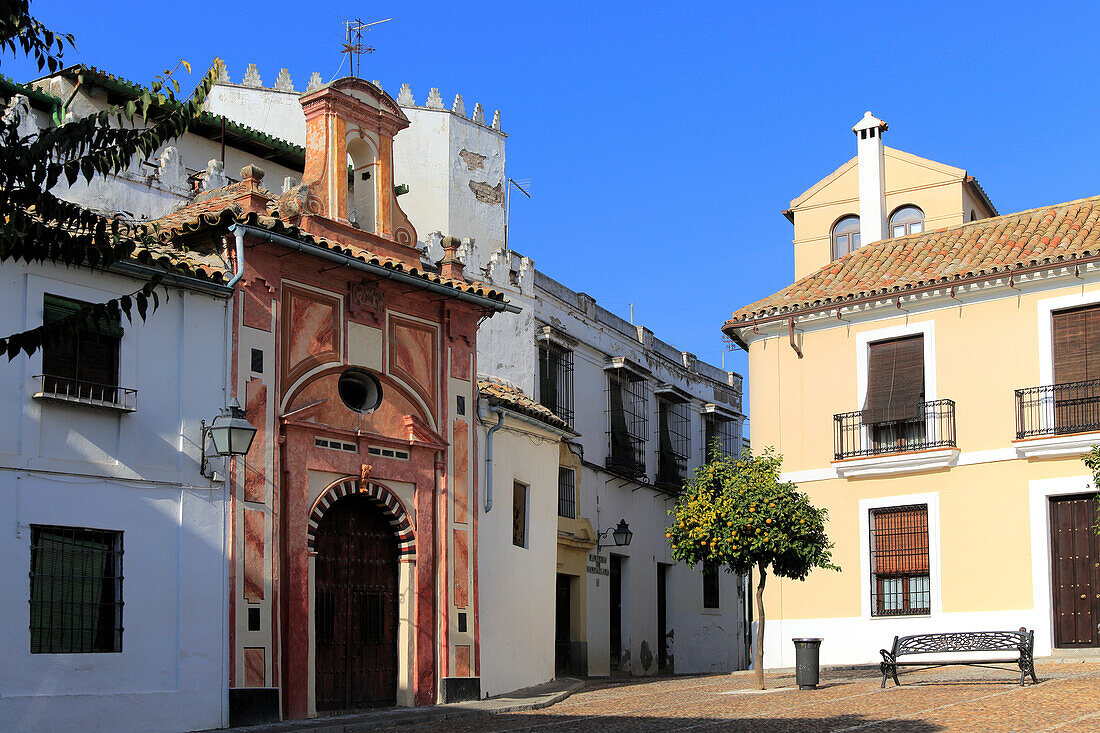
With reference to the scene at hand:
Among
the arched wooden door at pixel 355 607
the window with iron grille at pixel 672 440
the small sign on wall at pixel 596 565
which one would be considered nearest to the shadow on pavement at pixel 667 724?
the arched wooden door at pixel 355 607

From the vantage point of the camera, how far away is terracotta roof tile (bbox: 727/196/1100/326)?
20.1 m

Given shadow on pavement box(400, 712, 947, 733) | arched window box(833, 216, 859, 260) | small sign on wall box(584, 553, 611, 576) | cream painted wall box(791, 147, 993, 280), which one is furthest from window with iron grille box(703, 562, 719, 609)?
shadow on pavement box(400, 712, 947, 733)

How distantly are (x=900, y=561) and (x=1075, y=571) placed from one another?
2.68 m

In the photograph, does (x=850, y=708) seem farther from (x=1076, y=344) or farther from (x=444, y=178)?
(x=444, y=178)

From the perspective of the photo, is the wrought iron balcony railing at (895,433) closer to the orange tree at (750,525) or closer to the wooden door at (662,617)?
the orange tree at (750,525)

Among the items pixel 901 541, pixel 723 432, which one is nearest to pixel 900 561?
pixel 901 541

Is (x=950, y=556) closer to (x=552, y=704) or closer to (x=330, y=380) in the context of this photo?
(x=552, y=704)

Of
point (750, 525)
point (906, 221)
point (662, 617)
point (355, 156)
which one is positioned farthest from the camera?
point (662, 617)

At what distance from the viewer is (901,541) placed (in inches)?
812

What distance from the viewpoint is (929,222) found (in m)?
Result: 25.5

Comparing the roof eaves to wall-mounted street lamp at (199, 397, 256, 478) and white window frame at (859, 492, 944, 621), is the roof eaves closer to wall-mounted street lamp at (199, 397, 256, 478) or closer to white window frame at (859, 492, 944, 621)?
wall-mounted street lamp at (199, 397, 256, 478)

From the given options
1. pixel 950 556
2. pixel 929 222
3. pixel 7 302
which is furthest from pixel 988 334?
pixel 7 302

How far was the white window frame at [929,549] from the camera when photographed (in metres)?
20.0

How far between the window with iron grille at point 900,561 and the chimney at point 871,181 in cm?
671
